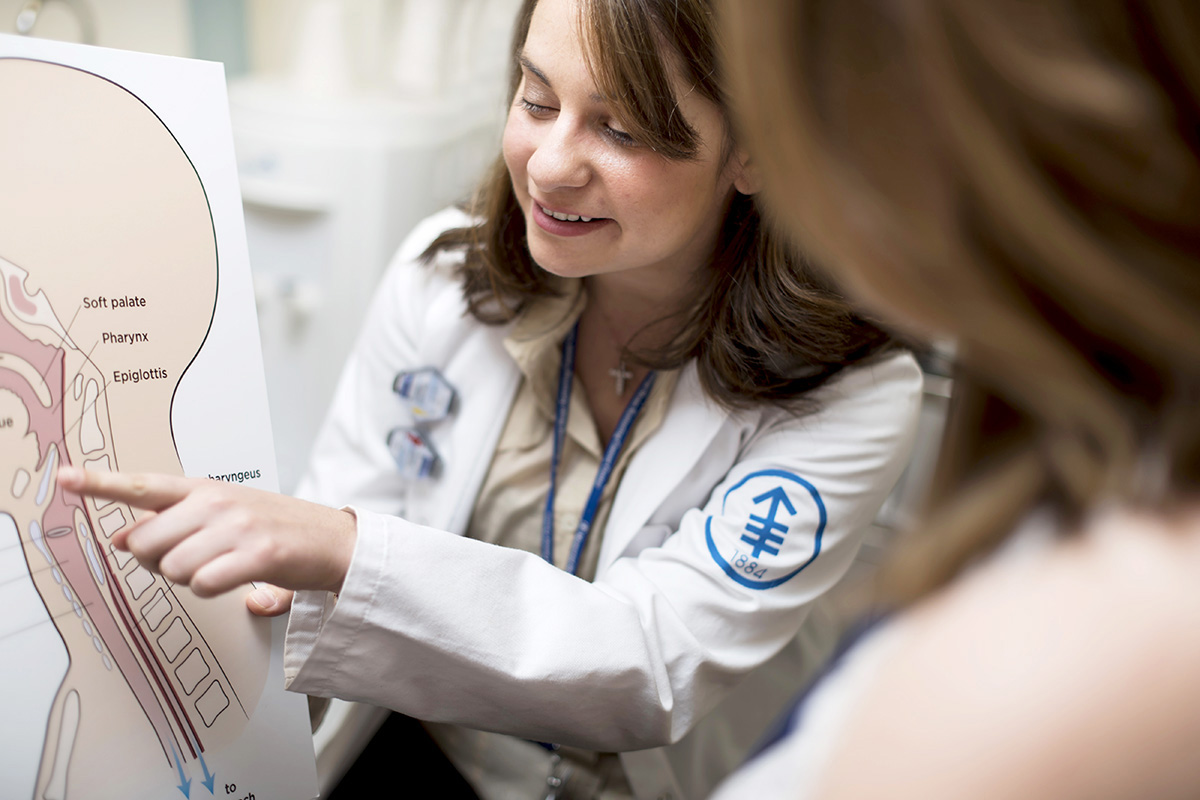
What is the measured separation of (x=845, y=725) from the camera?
337mm

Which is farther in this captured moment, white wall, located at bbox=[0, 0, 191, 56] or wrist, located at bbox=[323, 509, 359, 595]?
white wall, located at bbox=[0, 0, 191, 56]

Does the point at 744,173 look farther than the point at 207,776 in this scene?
Yes

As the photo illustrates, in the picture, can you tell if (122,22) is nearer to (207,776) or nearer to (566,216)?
(566,216)

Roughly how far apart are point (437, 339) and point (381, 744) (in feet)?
1.56

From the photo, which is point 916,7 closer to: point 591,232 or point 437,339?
point 591,232

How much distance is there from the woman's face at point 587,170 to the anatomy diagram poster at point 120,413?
25 centimetres

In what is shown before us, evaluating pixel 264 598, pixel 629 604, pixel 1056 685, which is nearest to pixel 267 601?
pixel 264 598

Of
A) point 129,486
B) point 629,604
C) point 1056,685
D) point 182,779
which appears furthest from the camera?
point 629,604

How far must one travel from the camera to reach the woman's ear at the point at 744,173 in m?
0.73

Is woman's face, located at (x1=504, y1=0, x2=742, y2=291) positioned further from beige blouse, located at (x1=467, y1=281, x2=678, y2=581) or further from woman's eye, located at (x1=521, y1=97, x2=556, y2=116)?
beige blouse, located at (x1=467, y1=281, x2=678, y2=581)

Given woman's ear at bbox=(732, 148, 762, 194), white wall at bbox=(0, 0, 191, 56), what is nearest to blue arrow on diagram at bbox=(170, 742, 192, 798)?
woman's ear at bbox=(732, 148, 762, 194)

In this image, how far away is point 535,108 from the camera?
2.38 ft

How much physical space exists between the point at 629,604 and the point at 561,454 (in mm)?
240

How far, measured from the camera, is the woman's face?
68 centimetres
